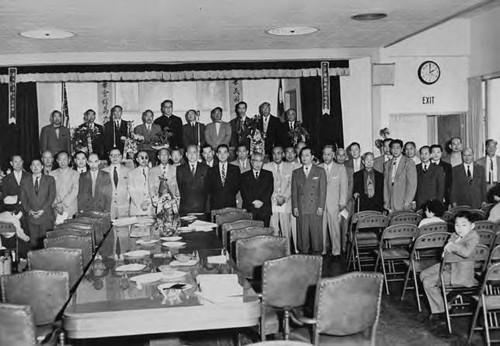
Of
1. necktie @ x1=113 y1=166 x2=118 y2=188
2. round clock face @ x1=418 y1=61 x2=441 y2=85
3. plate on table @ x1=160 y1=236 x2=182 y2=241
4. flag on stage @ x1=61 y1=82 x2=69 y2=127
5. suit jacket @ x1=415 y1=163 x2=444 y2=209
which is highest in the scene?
round clock face @ x1=418 y1=61 x2=441 y2=85

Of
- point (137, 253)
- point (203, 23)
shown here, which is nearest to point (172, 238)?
point (137, 253)

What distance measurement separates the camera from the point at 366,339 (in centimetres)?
442

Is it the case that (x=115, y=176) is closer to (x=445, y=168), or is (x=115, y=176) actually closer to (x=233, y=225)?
(x=233, y=225)

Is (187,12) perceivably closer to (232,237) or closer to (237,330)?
(232,237)

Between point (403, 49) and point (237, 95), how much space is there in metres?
4.69

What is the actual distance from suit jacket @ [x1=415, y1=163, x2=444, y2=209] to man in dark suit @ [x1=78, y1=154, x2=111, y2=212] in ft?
16.1

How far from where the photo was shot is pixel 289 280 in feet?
16.2

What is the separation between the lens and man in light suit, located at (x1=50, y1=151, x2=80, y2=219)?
32.8 ft

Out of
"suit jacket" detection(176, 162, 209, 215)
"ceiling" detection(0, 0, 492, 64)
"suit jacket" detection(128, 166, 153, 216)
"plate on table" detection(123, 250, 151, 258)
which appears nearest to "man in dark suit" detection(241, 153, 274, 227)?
"suit jacket" detection(176, 162, 209, 215)

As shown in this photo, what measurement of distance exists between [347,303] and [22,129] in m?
10.0

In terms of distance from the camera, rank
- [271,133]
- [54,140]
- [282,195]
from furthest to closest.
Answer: [271,133] < [54,140] < [282,195]

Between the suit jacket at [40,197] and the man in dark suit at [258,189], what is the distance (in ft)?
9.65

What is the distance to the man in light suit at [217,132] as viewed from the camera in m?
12.5

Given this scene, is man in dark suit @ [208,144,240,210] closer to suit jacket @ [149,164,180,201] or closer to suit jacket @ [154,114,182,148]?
suit jacket @ [149,164,180,201]
